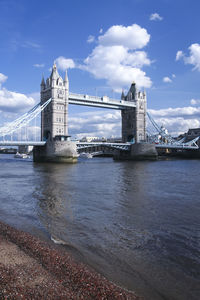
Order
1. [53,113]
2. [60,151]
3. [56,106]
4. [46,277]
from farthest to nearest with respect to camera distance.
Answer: [56,106] → [53,113] → [60,151] → [46,277]

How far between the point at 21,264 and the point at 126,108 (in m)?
56.7

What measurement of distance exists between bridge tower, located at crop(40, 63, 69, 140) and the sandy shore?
38.8 m

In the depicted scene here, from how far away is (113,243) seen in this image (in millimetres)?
6262

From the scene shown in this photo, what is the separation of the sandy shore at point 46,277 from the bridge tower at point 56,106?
38754 millimetres

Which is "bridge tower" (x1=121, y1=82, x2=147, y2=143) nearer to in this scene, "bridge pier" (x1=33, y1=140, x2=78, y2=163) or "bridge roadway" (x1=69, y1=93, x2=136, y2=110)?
"bridge roadway" (x1=69, y1=93, x2=136, y2=110)

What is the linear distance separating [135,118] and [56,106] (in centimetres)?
2117

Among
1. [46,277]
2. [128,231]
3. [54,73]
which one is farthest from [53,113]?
[46,277]

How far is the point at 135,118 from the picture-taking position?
57969 mm

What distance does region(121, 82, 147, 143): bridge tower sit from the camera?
5816 cm

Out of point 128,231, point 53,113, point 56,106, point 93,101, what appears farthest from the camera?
point 93,101

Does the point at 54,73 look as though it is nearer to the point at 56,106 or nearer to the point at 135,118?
the point at 56,106

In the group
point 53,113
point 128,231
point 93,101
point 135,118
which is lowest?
point 128,231

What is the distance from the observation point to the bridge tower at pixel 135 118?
191ft

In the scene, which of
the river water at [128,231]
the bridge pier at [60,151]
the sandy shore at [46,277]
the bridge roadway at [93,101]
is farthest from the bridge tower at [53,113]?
the sandy shore at [46,277]
